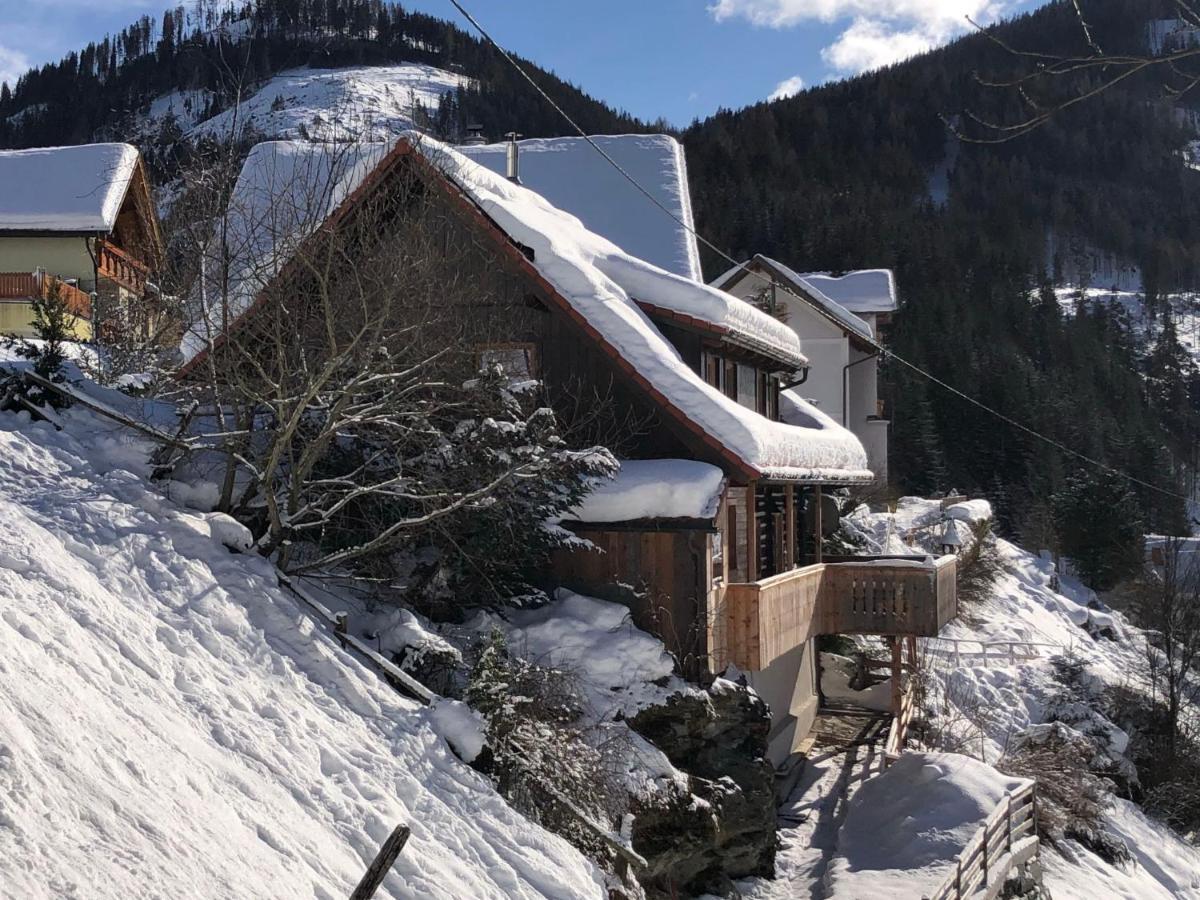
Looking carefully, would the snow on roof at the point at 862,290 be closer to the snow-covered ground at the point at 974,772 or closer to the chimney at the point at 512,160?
the snow-covered ground at the point at 974,772

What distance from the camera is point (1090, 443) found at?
6675 cm

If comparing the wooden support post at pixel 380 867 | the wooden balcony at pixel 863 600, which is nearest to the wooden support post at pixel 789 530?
the wooden balcony at pixel 863 600

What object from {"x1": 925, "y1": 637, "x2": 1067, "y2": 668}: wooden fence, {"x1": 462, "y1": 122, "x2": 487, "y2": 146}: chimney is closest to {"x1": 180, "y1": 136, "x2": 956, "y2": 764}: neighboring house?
{"x1": 462, "y1": 122, "x2": 487, "y2": 146}: chimney

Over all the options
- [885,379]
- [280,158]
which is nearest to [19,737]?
[280,158]

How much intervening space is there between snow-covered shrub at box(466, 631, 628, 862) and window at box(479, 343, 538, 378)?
4.44 meters

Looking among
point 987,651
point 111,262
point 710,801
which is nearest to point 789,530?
point 710,801

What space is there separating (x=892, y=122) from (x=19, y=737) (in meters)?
160

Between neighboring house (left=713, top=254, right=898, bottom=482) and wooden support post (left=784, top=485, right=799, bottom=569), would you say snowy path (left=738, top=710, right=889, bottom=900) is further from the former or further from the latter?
neighboring house (left=713, top=254, right=898, bottom=482)

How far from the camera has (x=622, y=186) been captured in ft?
75.2

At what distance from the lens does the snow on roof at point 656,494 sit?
13930 mm

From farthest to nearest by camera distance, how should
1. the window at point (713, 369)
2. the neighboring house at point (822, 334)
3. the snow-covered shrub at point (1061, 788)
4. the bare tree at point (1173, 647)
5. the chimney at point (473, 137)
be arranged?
1. the neighboring house at point (822, 334)
2. the bare tree at point (1173, 647)
3. the chimney at point (473, 137)
4. the snow-covered shrub at point (1061, 788)
5. the window at point (713, 369)

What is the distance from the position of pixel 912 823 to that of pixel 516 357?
8.57 meters

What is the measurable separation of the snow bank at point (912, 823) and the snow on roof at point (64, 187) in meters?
26.3

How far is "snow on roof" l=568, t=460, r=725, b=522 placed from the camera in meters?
13.9
